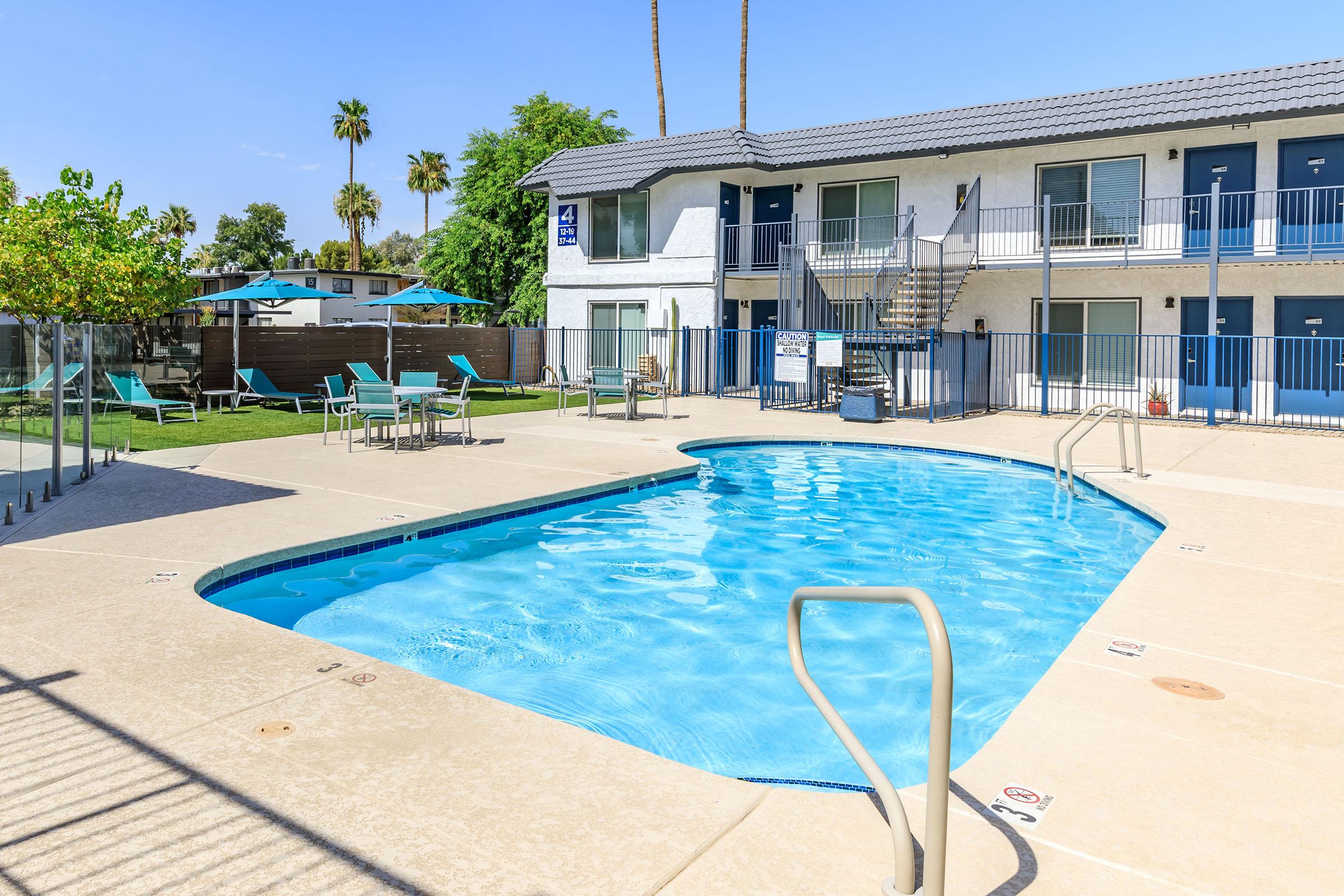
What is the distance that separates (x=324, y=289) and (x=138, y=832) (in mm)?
54678

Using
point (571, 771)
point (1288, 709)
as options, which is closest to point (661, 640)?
point (571, 771)

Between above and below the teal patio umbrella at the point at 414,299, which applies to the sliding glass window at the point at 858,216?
above

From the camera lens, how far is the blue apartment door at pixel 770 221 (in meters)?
24.2

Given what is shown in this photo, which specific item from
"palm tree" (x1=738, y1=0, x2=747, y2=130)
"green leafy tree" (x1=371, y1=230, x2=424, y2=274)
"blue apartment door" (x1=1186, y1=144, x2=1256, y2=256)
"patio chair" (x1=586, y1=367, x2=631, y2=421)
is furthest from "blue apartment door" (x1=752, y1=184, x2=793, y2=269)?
"green leafy tree" (x1=371, y1=230, x2=424, y2=274)

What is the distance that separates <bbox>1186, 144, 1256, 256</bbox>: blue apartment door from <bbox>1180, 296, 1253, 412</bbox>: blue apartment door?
1.11m

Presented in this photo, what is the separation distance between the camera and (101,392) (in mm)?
9945

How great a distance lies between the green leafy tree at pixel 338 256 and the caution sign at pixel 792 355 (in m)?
62.1

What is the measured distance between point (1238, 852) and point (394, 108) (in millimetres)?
61307

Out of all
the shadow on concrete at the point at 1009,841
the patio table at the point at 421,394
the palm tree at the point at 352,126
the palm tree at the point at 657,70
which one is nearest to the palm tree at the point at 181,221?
the palm tree at the point at 352,126

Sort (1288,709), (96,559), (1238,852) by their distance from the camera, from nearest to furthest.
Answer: (1238,852), (1288,709), (96,559)

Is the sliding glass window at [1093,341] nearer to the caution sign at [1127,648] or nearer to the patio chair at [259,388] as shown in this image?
the patio chair at [259,388]

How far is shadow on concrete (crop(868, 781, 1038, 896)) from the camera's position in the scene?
2.61 metres

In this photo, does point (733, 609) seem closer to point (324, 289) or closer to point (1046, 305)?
point (1046, 305)

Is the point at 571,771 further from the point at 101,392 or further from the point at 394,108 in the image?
the point at 394,108
